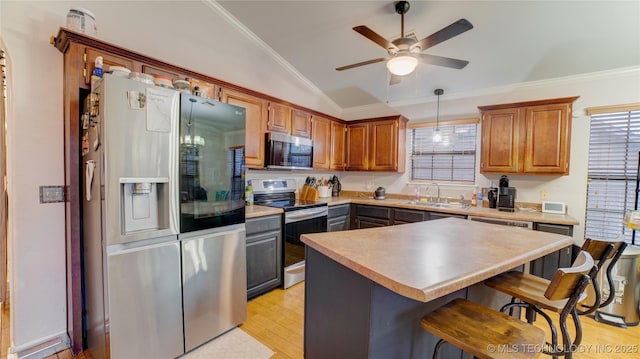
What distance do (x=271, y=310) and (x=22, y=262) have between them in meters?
1.88

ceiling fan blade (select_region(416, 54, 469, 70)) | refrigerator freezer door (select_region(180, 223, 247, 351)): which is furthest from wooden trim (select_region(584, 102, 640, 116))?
refrigerator freezer door (select_region(180, 223, 247, 351))

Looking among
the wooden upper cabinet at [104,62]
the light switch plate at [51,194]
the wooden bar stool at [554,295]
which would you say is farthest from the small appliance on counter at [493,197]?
the light switch plate at [51,194]

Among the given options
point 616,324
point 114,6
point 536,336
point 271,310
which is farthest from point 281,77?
point 616,324

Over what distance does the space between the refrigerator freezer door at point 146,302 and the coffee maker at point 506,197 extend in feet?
11.5

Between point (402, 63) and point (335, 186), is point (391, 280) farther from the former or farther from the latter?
point (335, 186)

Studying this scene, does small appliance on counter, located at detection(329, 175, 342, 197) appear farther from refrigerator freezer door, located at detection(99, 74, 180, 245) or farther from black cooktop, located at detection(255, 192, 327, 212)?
refrigerator freezer door, located at detection(99, 74, 180, 245)

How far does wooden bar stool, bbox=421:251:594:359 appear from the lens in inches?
39.5

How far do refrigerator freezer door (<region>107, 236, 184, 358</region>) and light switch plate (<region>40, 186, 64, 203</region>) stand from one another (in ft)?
2.76

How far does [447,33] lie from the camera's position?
1872 mm

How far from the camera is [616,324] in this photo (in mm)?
2383

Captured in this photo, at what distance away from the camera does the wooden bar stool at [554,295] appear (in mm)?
1018

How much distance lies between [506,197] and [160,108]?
3.67m

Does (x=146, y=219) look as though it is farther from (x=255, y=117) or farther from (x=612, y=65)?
(x=612, y=65)

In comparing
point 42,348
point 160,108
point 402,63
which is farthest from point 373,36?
point 42,348
